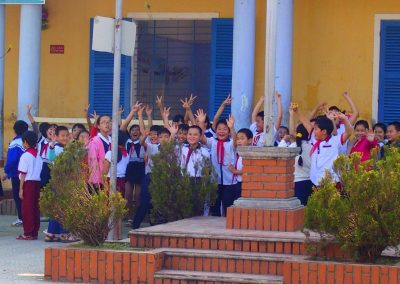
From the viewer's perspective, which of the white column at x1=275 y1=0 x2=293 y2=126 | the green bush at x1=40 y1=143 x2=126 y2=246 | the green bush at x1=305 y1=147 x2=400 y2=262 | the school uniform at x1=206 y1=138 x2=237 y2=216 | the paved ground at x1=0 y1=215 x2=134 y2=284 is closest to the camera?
the green bush at x1=305 y1=147 x2=400 y2=262

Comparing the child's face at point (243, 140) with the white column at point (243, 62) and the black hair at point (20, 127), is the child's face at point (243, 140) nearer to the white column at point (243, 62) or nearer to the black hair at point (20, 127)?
the white column at point (243, 62)

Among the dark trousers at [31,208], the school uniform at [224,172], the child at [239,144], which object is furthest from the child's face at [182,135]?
the dark trousers at [31,208]

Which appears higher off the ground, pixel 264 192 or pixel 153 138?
pixel 153 138

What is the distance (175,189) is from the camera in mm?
11188

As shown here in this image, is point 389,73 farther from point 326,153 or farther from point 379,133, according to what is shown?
point 326,153

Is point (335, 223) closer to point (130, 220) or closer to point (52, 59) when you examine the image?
point (130, 220)

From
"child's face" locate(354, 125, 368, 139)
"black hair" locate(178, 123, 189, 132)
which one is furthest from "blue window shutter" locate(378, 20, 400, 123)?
"black hair" locate(178, 123, 189, 132)

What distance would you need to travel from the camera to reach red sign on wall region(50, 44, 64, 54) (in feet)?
54.9

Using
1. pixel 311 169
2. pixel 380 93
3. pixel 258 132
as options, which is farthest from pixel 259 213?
pixel 380 93

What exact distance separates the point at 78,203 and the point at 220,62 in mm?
6746

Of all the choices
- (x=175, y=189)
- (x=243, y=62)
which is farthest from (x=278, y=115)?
(x=243, y=62)

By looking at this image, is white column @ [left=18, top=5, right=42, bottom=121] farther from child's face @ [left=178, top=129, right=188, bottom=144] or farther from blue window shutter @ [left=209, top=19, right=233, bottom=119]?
child's face @ [left=178, top=129, right=188, bottom=144]

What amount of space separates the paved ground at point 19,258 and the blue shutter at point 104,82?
334 centimetres

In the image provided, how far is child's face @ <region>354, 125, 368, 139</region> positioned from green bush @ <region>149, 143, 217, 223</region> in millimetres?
1856
